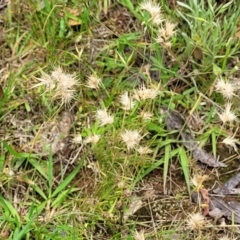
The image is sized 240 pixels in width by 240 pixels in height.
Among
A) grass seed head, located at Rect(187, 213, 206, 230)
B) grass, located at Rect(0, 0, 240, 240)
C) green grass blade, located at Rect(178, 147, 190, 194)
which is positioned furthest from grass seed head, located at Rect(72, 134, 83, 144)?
grass seed head, located at Rect(187, 213, 206, 230)

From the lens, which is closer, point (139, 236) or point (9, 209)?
point (139, 236)

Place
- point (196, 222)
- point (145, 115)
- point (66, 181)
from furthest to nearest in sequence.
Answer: point (66, 181), point (145, 115), point (196, 222)

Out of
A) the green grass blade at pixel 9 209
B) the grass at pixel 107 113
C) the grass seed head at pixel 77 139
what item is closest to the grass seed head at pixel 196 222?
the grass at pixel 107 113

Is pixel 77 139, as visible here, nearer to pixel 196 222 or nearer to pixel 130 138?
pixel 130 138

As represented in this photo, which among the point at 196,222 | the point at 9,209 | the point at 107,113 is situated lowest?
the point at 9,209

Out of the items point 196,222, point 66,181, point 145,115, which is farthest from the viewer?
point 66,181

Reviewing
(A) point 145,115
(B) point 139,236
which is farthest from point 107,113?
(B) point 139,236

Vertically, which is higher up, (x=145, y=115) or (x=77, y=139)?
(x=145, y=115)

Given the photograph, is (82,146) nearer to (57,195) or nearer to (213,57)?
(57,195)

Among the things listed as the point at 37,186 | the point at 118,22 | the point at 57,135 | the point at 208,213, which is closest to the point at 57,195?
the point at 37,186
